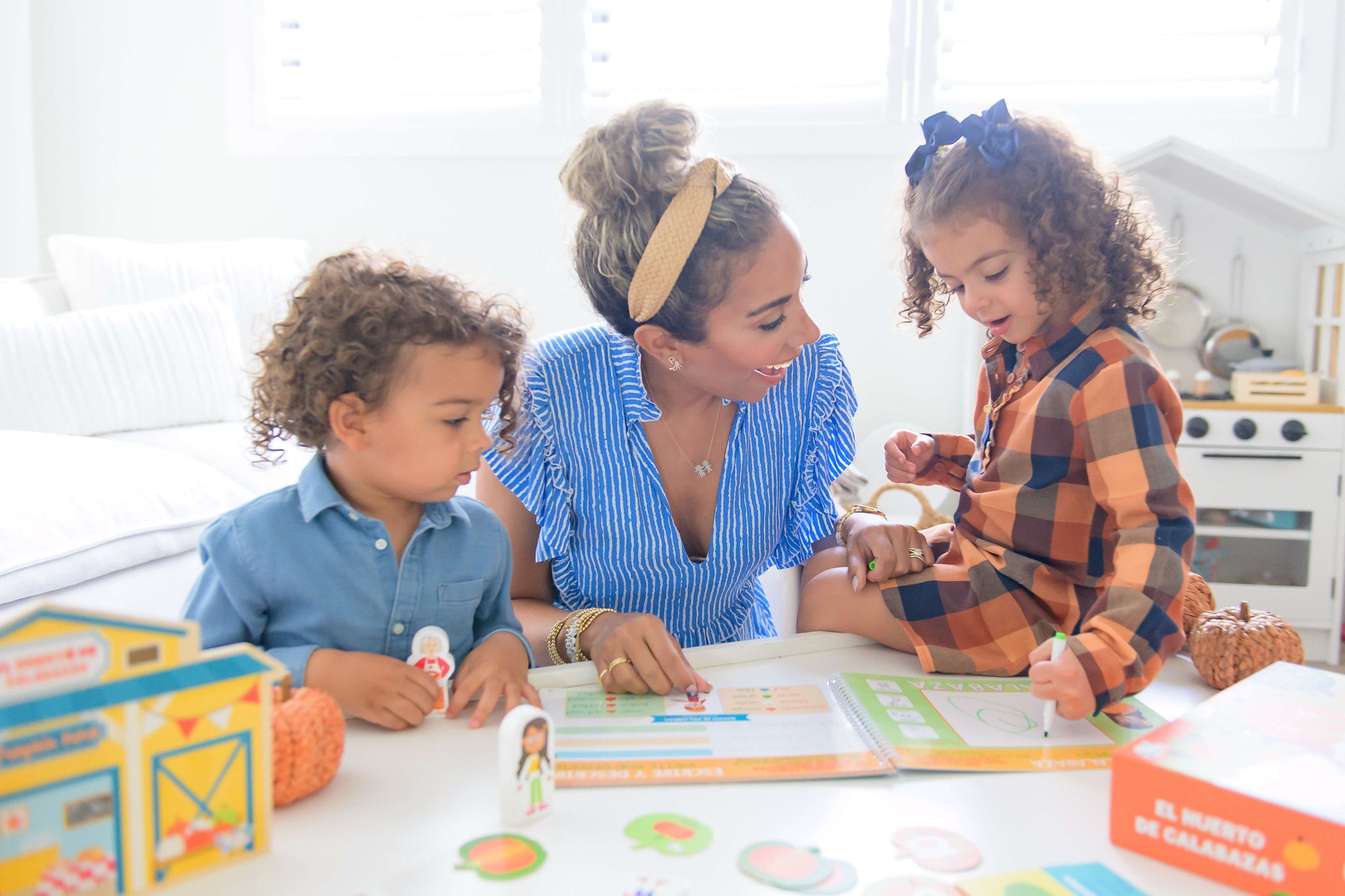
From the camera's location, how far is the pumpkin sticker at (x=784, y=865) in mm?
592

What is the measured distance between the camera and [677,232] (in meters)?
1.14

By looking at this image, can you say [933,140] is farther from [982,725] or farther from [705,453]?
[982,725]

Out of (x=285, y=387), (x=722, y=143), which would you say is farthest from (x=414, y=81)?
(x=285, y=387)

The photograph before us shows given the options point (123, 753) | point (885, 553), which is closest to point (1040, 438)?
point (885, 553)

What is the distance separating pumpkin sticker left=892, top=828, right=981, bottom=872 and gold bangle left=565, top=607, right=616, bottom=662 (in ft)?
1.61

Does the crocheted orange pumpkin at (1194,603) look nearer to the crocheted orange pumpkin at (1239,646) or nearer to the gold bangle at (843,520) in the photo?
the crocheted orange pumpkin at (1239,646)

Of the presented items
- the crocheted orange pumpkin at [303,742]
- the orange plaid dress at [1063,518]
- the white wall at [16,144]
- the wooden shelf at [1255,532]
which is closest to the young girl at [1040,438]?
the orange plaid dress at [1063,518]

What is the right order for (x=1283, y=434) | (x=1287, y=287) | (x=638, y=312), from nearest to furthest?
(x=638, y=312), (x=1283, y=434), (x=1287, y=287)

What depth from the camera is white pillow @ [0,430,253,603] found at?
1409 millimetres

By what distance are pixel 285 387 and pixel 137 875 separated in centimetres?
56

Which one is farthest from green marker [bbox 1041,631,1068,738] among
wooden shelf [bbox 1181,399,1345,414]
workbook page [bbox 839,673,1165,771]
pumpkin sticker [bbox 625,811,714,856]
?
wooden shelf [bbox 1181,399,1345,414]

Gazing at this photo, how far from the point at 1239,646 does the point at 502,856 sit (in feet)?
2.32

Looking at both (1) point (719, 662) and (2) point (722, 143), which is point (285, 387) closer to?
(1) point (719, 662)

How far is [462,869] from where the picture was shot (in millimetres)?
607
